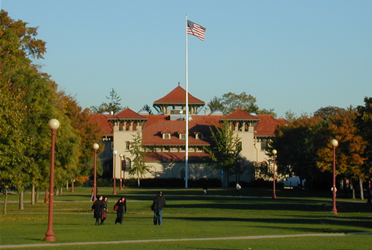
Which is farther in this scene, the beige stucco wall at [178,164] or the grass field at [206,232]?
the beige stucco wall at [178,164]

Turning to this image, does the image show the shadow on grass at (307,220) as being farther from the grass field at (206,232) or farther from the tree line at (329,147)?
the tree line at (329,147)

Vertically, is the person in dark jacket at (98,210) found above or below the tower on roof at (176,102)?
below

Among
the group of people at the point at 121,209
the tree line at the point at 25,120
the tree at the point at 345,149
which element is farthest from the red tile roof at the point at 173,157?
the group of people at the point at 121,209

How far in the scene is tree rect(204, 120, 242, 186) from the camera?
83562 mm

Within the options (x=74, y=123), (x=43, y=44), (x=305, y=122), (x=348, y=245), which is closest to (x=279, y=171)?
(x=305, y=122)

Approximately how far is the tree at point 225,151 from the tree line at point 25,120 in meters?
41.8

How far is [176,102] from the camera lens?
327ft

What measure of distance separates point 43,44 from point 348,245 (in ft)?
112

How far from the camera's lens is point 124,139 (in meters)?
88.9

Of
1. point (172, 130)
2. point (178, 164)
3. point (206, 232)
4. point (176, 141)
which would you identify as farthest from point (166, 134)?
point (206, 232)

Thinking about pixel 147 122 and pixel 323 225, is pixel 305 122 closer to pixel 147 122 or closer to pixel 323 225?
pixel 147 122

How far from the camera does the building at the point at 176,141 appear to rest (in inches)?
3438

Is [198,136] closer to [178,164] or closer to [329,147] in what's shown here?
[178,164]

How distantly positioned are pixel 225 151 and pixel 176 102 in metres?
19.0
